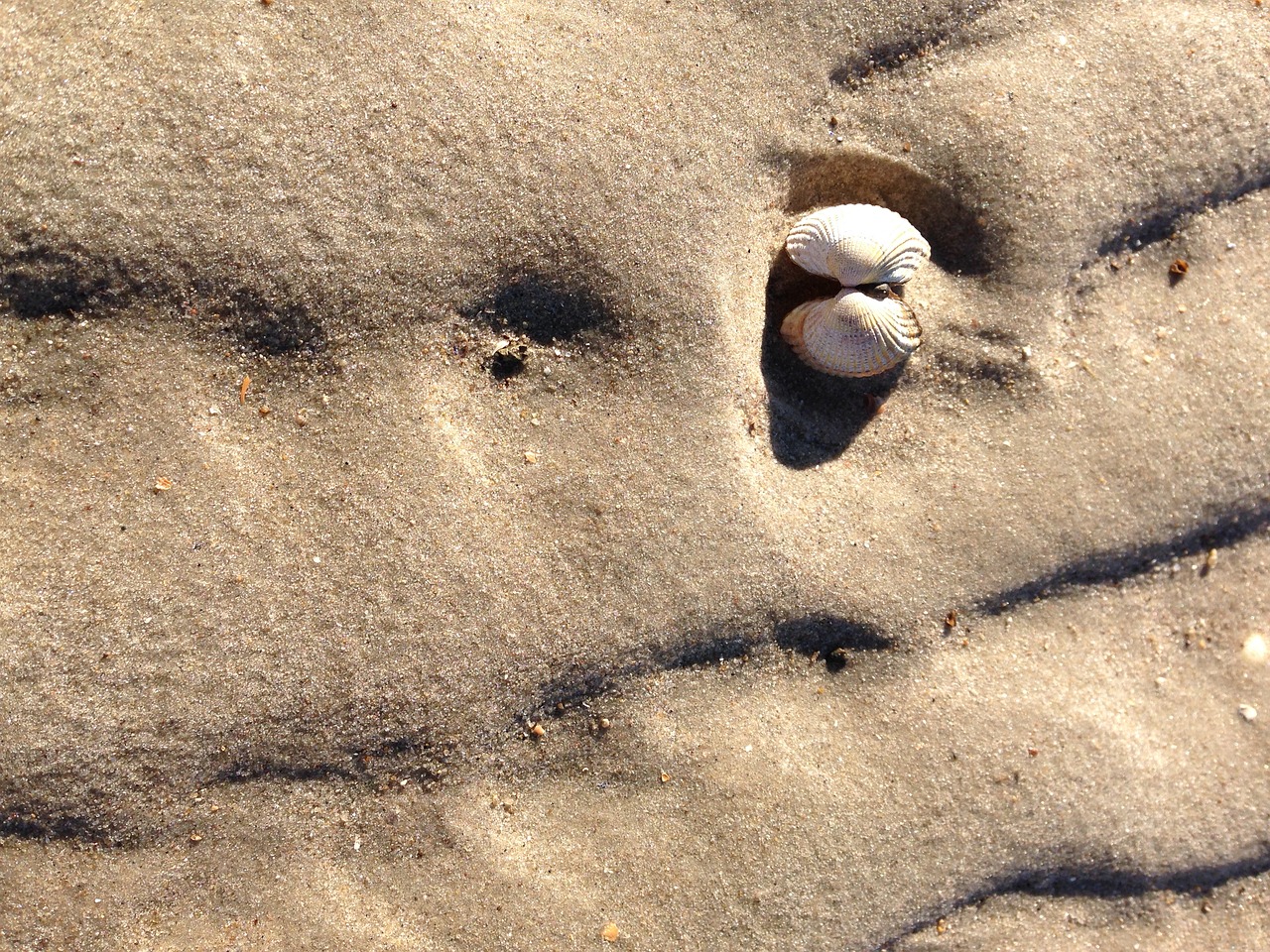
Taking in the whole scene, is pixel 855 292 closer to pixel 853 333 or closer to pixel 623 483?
pixel 853 333

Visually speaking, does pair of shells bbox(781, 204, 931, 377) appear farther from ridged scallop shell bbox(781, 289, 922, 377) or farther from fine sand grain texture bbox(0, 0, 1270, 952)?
fine sand grain texture bbox(0, 0, 1270, 952)

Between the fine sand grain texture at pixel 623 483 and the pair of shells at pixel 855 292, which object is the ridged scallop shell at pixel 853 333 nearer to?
the pair of shells at pixel 855 292

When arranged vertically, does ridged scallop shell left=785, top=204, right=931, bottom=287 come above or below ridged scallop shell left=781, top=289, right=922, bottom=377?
above

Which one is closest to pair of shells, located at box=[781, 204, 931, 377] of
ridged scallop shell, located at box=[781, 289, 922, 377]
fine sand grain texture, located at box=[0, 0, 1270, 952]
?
ridged scallop shell, located at box=[781, 289, 922, 377]

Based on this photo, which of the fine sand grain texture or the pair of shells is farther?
the pair of shells

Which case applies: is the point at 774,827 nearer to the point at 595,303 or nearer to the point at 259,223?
the point at 595,303

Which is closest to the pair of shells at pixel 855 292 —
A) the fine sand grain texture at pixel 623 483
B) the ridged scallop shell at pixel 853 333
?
the ridged scallop shell at pixel 853 333
